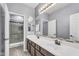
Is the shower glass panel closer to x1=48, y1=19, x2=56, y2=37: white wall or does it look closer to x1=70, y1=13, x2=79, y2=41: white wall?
x1=48, y1=19, x2=56, y2=37: white wall

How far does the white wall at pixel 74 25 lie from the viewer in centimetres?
124

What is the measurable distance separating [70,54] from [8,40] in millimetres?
1265

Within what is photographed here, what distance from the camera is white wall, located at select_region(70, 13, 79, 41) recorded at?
4.06ft

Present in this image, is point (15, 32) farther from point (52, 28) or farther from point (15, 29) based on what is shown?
point (52, 28)

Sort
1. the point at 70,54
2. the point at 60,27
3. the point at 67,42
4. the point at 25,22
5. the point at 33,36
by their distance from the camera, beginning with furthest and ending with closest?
the point at 33,36
the point at 25,22
the point at 60,27
the point at 67,42
the point at 70,54

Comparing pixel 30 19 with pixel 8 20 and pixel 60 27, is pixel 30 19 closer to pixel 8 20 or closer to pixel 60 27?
pixel 8 20

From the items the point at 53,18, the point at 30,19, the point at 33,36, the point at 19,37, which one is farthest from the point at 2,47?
the point at 53,18

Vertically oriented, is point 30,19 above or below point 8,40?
above

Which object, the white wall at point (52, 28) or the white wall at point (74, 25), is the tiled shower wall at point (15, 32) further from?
the white wall at point (74, 25)

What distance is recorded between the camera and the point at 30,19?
5.38ft

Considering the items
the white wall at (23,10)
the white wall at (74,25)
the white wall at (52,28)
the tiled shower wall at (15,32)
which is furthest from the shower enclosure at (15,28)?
the white wall at (74,25)

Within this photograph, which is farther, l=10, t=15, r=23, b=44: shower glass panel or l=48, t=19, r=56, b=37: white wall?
l=48, t=19, r=56, b=37: white wall

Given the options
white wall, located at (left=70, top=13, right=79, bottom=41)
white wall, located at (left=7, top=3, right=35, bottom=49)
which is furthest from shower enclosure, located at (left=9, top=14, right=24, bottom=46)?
white wall, located at (left=70, top=13, right=79, bottom=41)

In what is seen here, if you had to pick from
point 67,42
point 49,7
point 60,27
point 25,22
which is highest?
point 49,7
